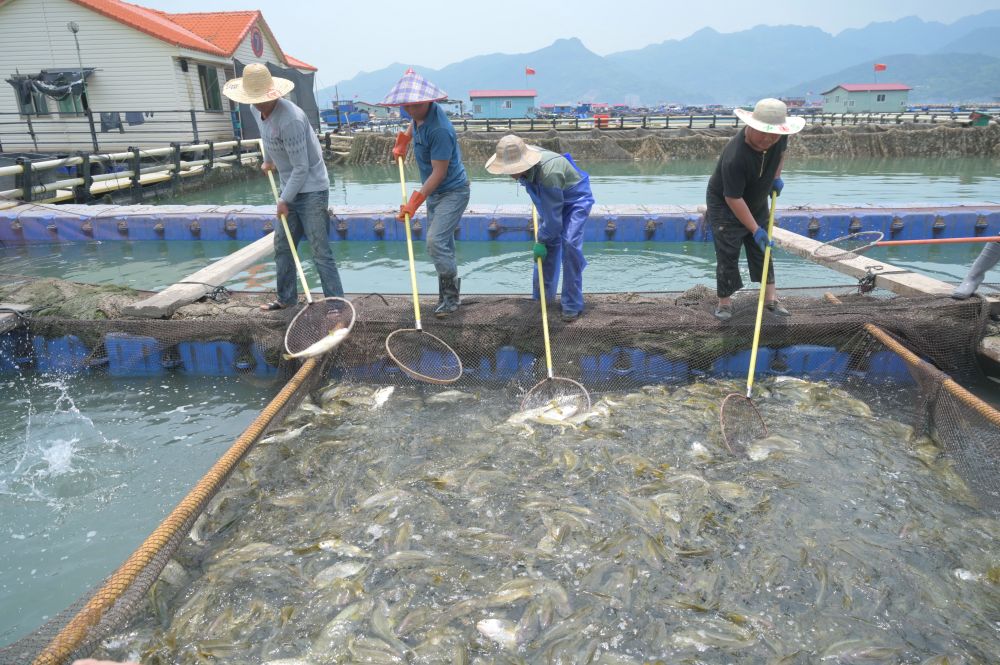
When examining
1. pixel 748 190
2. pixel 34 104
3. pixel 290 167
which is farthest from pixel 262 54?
pixel 748 190

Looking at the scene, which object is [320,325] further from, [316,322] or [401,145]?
[401,145]

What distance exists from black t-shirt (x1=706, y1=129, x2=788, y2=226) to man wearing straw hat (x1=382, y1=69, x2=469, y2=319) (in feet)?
8.21

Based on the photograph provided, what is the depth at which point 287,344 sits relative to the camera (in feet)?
18.7

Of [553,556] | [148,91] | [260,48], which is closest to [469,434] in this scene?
[553,556]

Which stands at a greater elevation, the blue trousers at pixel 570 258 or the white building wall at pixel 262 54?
the white building wall at pixel 262 54

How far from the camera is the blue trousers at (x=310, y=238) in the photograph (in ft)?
19.9

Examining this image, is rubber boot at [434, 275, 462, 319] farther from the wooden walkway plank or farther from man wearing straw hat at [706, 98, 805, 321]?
the wooden walkway plank

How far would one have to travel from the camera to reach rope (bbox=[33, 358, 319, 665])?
264 centimetres

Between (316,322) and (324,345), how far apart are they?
0.65 meters

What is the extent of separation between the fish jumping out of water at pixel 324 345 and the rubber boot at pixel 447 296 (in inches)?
39.5

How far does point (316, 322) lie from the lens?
6098 millimetres

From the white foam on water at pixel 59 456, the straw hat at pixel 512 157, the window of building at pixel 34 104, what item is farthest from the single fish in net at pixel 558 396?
the window of building at pixel 34 104

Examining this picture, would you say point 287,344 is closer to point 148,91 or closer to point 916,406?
point 916,406

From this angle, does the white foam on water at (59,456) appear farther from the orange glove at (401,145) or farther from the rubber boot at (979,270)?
the rubber boot at (979,270)
